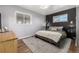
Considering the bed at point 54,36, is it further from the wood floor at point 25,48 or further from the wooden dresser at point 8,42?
the wooden dresser at point 8,42

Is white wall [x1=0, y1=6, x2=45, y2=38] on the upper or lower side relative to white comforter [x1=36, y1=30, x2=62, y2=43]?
upper

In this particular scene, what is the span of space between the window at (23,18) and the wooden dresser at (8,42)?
0.92 feet

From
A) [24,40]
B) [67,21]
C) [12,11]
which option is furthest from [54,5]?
[24,40]

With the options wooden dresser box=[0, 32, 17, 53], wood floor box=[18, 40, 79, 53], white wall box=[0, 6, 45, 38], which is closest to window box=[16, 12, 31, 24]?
white wall box=[0, 6, 45, 38]

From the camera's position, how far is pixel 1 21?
117 centimetres

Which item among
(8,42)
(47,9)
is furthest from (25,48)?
(47,9)

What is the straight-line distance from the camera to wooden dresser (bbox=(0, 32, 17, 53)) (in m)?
1.21

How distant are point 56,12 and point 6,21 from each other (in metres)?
0.97

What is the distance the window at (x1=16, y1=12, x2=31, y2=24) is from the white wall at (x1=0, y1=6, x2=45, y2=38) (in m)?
0.06

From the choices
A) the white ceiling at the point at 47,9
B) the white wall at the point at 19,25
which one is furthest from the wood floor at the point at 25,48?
the white ceiling at the point at 47,9

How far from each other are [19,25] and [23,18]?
160 mm

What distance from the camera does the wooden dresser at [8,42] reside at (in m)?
1.21

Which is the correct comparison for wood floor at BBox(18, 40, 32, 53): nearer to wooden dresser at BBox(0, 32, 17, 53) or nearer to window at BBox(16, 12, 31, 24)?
wooden dresser at BBox(0, 32, 17, 53)
